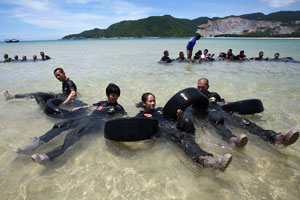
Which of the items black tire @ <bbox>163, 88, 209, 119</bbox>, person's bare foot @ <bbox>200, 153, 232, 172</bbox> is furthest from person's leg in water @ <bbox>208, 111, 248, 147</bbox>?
person's bare foot @ <bbox>200, 153, 232, 172</bbox>

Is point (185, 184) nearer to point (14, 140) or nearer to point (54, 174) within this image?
point (54, 174)

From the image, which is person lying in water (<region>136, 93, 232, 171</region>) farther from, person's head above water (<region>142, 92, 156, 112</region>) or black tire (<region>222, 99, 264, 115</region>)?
black tire (<region>222, 99, 264, 115</region>)

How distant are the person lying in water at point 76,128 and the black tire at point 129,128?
71cm

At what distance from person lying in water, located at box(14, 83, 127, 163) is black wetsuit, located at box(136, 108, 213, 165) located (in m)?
0.94

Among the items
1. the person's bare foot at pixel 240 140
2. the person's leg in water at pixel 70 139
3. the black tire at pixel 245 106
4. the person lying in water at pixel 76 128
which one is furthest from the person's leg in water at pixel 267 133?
the person's leg in water at pixel 70 139

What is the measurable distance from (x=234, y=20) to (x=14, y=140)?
770ft

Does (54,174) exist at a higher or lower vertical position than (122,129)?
lower

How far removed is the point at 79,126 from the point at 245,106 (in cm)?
433

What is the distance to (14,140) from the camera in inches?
160

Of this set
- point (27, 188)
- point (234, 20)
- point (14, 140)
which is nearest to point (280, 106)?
point (27, 188)

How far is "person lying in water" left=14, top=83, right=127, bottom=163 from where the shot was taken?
3.31 metres

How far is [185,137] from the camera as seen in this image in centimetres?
364

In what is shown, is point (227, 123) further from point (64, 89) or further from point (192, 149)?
point (64, 89)

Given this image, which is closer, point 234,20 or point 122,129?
point 122,129
